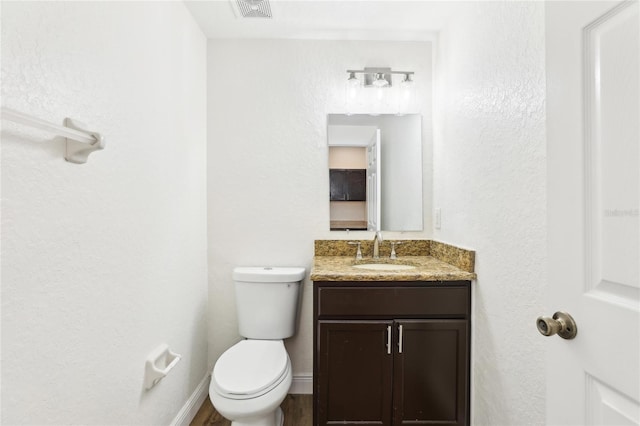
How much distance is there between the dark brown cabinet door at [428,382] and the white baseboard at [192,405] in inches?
43.2

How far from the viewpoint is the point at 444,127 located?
1.95 metres

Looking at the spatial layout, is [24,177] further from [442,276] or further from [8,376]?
[442,276]

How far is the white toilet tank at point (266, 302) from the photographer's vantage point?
1927 mm

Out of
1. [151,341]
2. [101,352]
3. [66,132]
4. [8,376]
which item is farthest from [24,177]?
[151,341]

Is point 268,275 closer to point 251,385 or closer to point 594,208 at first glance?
point 251,385

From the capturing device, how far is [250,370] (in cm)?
156

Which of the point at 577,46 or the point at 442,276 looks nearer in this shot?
the point at 577,46

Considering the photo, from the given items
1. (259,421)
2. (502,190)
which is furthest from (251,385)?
(502,190)

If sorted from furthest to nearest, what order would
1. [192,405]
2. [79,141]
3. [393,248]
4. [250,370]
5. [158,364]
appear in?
[393,248] → [192,405] → [250,370] → [158,364] → [79,141]

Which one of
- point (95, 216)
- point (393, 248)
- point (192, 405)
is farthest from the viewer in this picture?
point (393, 248)

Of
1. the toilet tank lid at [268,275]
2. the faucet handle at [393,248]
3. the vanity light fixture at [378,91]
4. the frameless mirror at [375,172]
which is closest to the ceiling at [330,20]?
the vanity light fixture at [378,91]

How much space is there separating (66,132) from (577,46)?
3.91 ft

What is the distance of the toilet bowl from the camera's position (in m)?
1.40

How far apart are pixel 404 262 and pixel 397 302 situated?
45 centimetres
